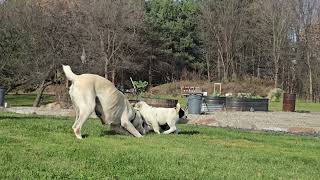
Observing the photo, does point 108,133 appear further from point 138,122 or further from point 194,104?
point 194,104

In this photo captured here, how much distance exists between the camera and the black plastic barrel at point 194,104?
2650cm

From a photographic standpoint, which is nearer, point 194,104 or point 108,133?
point 108,133

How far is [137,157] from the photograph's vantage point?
7.93m

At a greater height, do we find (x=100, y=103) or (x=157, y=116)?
(x=100, y=103)

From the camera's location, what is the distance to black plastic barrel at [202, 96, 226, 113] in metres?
29.5

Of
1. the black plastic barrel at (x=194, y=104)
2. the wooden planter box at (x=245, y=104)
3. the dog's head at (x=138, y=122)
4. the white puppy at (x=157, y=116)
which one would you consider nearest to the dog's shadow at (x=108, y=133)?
the dog's head at (x=138, y=122)

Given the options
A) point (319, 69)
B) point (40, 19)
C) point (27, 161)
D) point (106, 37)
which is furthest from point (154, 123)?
point (319, 69)

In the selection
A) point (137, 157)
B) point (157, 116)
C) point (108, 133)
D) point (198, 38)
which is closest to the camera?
point (137, 157)

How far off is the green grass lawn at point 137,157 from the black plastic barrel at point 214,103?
58.2ft

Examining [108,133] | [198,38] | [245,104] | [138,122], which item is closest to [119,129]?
[108,133]

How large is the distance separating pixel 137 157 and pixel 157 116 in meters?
4.88

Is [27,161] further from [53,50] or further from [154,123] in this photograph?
[53,50]

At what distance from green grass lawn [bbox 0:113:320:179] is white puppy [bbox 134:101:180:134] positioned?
1.28 m

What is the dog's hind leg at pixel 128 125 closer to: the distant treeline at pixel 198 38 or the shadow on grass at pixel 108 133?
the shadow on grass at pixel 108 133
